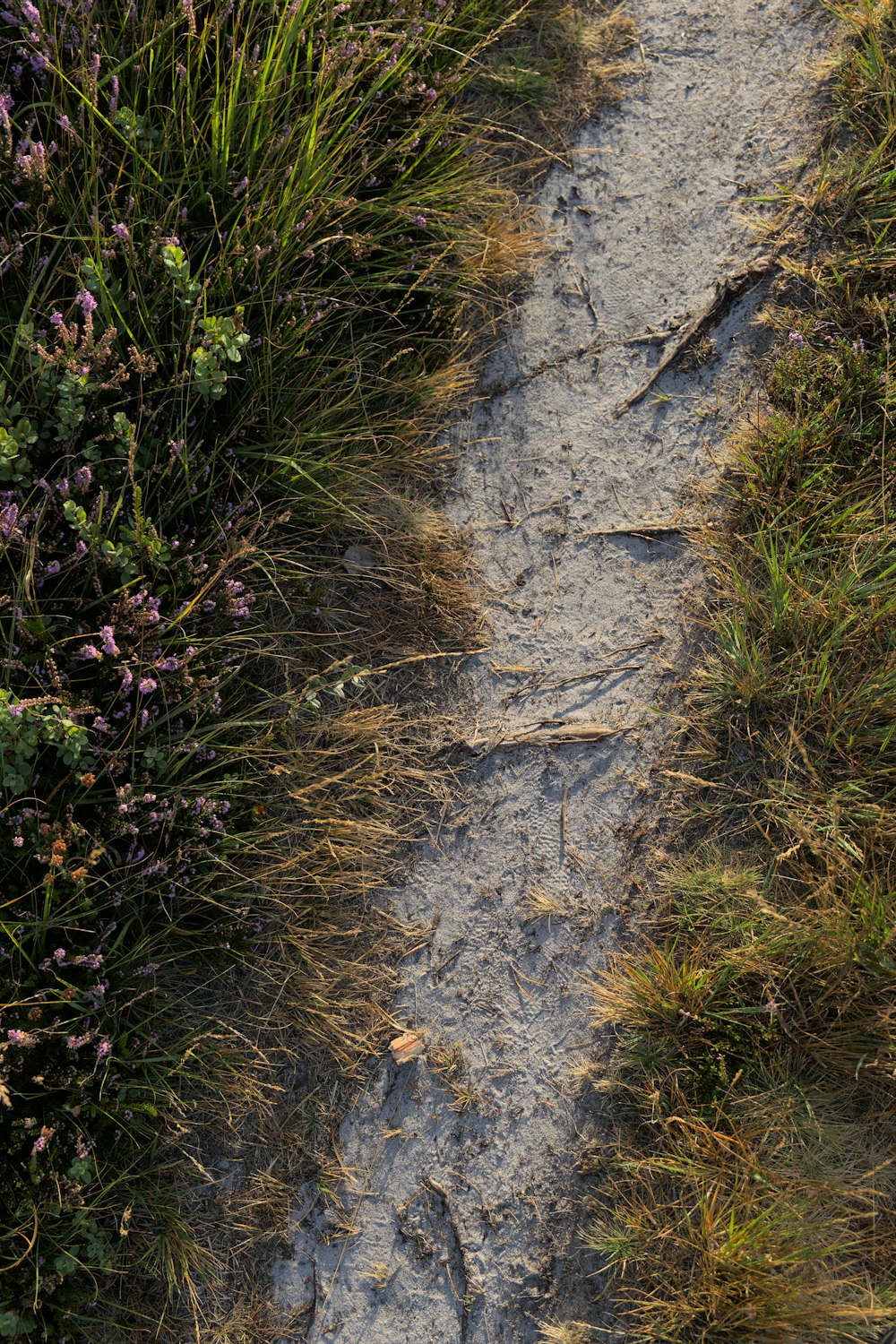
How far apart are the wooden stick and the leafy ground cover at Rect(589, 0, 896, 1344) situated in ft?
0.54

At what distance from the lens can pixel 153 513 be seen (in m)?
2.69

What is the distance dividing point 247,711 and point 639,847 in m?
1.39

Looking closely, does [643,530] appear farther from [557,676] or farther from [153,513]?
[153,513]

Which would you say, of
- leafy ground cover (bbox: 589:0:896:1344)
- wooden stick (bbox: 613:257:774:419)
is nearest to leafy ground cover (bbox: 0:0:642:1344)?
wooden stick (bbox: 613:257:774:419)

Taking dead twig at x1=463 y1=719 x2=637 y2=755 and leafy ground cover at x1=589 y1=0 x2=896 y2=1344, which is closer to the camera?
leafy ground cover at x1=589 y1=0 x2=896 y2=1344

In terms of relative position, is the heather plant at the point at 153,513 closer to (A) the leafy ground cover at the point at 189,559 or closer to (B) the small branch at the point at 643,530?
(A) the leafy ground cover at the point at 189,559

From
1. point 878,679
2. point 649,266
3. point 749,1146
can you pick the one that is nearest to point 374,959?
point 749,1146

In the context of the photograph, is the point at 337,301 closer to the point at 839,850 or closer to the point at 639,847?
the point at 639,847

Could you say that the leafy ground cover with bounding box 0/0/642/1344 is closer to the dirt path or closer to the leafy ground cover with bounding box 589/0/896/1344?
the dirt path

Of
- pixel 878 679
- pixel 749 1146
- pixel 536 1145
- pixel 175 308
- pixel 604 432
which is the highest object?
pixel 175 308

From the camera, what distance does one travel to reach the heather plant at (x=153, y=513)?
247cm

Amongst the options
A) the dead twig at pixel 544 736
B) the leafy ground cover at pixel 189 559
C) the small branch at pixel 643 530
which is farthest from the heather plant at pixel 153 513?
the small branch at pixel 643 530

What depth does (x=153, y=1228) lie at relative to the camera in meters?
2.78

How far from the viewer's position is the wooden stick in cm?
330
